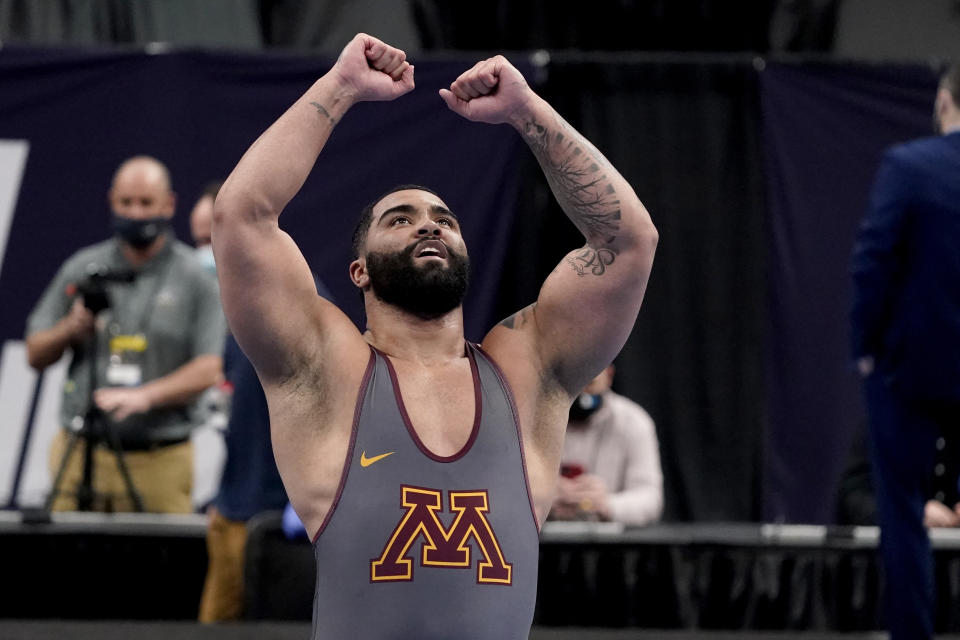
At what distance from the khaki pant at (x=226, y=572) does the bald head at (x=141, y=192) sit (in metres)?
1.20

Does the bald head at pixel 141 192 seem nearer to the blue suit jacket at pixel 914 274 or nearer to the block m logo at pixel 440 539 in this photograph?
the blue suit jacket at pixel 914 274

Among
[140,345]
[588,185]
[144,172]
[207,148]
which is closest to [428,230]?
[588,185]

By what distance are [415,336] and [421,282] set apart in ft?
0.39

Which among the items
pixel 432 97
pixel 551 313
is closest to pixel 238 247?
pixel 551 313

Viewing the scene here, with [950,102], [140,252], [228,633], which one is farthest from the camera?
[140,252]

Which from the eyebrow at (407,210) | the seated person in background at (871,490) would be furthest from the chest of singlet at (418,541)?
the seated person in background at (871,490)

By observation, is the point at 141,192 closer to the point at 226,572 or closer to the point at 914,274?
the point at 226,572

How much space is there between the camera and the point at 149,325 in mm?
4406

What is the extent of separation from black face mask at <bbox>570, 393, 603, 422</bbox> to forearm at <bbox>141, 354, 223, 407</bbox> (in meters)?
1.21

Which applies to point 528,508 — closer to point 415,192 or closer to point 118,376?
point 415,192

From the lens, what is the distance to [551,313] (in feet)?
7.45

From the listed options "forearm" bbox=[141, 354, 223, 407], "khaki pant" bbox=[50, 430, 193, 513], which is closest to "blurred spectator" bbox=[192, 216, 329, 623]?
"forearm" bbox=[141, 354, 223, 407]

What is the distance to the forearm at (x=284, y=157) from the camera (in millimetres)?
2061

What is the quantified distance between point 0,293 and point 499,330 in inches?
147
